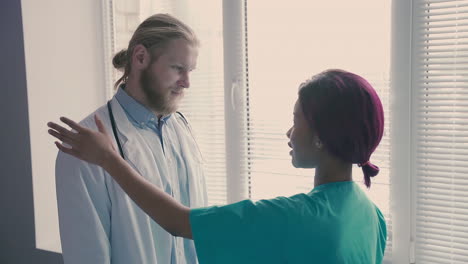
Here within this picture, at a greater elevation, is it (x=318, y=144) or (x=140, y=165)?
(x=318, y=144)

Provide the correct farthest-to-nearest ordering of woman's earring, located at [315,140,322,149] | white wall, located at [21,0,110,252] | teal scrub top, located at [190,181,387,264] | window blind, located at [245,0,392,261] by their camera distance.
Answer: white wall, located at [21,0,110,252] → window blind, located at [245,0,392,261] → woman's earring, located at [315,140,322,149] → teal scrub top, located at [190,181,387,264]

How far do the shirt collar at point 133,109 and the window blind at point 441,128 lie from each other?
3.51ft

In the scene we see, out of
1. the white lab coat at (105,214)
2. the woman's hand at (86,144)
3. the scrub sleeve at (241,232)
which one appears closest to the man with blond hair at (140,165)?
the white lab coat at (105,214)

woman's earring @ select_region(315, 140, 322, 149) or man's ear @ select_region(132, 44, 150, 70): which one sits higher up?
man's ear @ select_region(132, 44, 150, 70)

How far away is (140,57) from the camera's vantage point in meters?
1.54

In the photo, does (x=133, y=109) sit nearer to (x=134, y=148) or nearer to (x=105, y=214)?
(x=134, y=148)

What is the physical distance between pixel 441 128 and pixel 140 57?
1172mm

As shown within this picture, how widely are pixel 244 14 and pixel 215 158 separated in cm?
75

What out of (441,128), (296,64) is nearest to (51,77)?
(296,64)

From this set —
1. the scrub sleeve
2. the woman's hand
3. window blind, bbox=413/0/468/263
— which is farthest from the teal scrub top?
window blind, bbox=413/0/468/263

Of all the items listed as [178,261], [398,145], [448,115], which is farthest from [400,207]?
[178,261]

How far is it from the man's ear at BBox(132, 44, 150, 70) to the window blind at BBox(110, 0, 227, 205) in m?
0.86

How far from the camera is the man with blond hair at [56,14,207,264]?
1365 millimetres

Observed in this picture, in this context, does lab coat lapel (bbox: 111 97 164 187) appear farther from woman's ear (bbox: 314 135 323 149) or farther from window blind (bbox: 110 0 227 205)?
window blind (bbox: 110 0 227 205)
